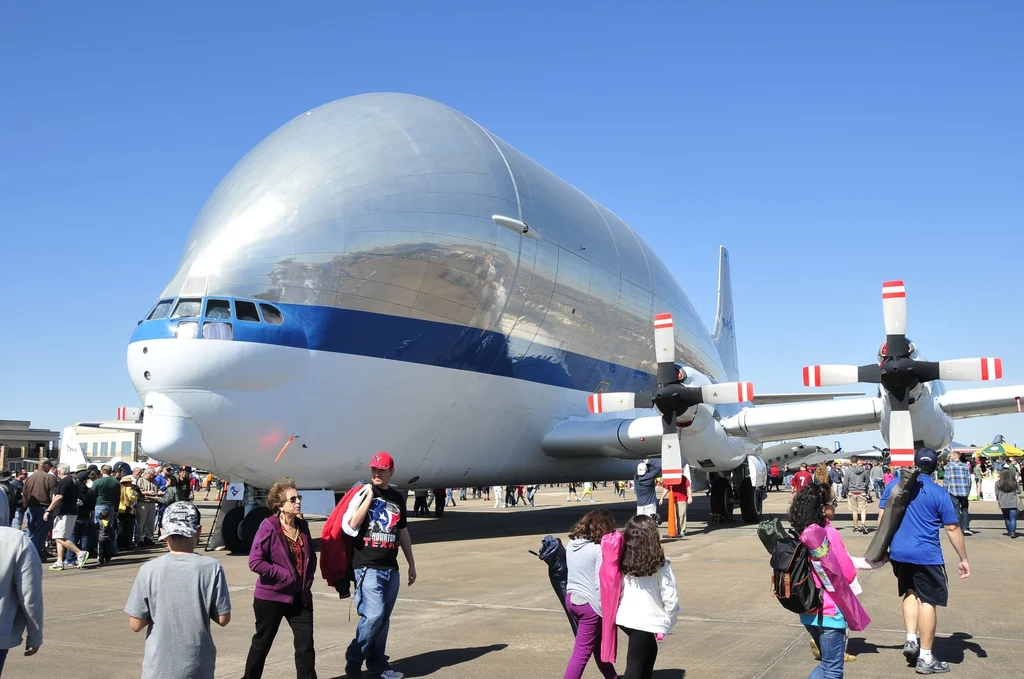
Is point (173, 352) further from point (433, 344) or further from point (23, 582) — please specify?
point (23, 582)

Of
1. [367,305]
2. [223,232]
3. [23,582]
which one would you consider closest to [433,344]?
[367,305]

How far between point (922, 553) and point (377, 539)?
161 inches

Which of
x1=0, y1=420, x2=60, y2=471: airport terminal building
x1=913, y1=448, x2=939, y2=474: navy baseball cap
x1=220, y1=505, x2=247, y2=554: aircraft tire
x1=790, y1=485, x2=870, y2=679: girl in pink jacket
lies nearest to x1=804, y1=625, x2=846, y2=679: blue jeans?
x1=790, y1=485, x2=870, y2=679: girl in pink jacket

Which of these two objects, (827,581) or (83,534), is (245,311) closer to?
(83,534)

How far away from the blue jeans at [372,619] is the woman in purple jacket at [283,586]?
1.36 feet

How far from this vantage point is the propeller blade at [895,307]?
12594 mm

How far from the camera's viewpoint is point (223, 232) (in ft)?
44.5

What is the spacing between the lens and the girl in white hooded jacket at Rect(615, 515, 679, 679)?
490 centimetres

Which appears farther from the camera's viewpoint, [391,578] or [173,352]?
[173,352]

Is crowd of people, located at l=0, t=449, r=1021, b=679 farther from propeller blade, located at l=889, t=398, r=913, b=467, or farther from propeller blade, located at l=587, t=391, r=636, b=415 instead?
propeller blade, located at l=587, t=391, r=636, b=415

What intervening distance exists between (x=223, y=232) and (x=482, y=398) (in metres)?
5.54

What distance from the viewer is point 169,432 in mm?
12438

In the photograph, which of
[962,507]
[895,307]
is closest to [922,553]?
[895,307]

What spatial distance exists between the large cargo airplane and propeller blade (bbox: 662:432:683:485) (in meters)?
0.03
